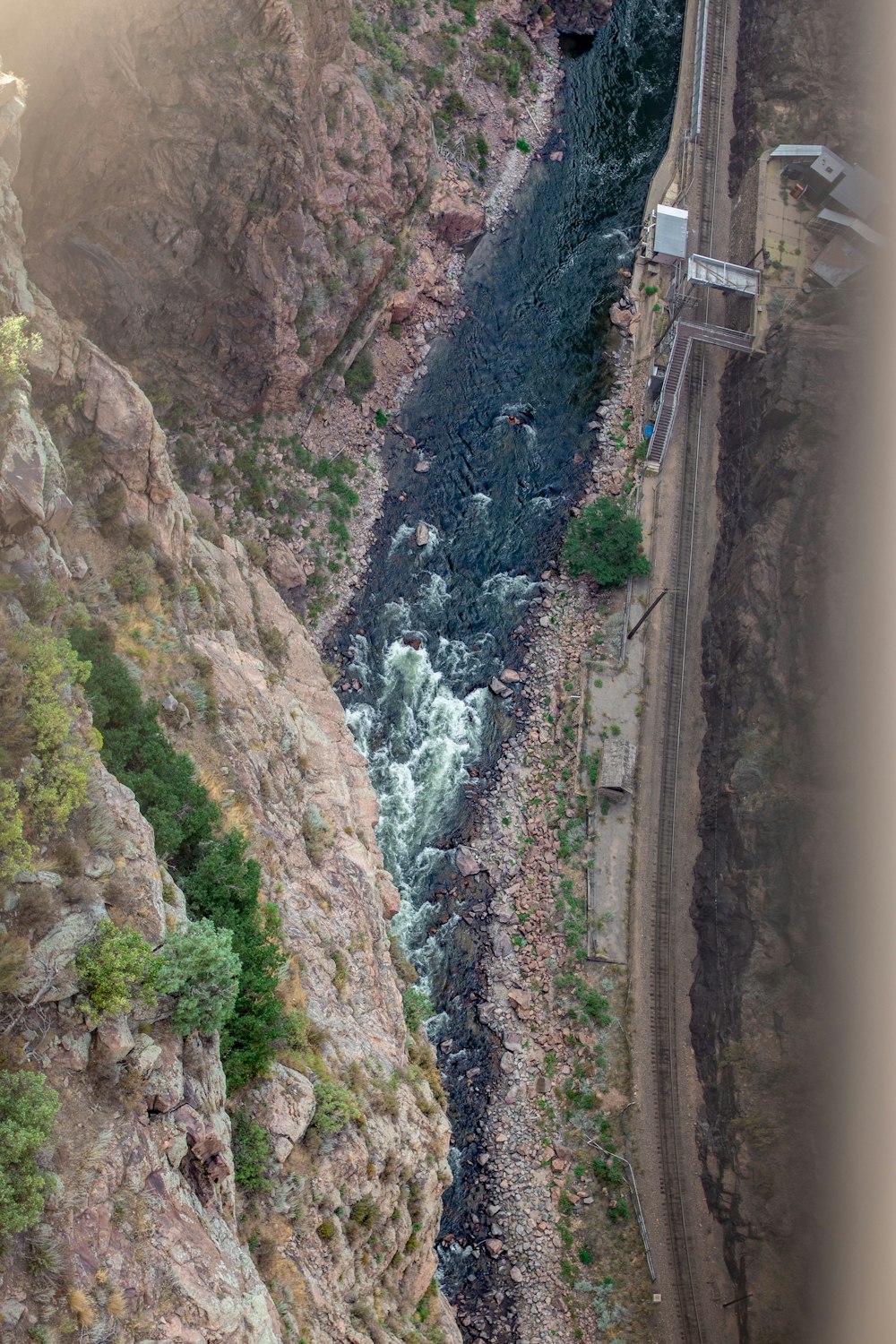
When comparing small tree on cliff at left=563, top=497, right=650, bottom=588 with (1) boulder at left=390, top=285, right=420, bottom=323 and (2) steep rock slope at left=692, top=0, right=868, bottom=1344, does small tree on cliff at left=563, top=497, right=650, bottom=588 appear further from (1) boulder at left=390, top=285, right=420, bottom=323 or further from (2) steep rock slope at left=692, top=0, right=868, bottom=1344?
(1) boulder at left=390, top=285, right=420, bottom=323

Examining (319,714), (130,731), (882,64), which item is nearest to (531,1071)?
(319,714)

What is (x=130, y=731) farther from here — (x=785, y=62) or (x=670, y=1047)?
(x=785, y=62)

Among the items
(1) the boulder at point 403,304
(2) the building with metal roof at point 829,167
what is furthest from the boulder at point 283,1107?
(2) the building with metal roof at point 829,167

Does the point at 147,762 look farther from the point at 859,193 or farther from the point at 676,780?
the point at 859,193

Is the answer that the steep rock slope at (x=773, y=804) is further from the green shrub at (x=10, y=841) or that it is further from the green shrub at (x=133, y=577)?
the green shrub at (x=10, y=841)

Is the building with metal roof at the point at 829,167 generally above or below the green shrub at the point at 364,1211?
above

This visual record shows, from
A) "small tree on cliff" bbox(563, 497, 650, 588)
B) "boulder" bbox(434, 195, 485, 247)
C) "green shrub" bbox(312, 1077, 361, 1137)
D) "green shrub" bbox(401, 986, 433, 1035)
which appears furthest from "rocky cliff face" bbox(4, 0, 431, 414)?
"green shrub" bbox(312, 1077, 361, 1137)
